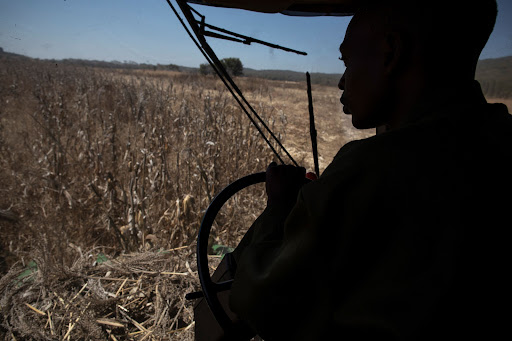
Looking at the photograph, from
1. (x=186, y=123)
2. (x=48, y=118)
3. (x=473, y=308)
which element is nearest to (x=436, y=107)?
(x=473, y=308)

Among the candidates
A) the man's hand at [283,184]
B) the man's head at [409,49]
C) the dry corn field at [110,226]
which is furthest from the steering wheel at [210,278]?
the dry corn field at [110,226]

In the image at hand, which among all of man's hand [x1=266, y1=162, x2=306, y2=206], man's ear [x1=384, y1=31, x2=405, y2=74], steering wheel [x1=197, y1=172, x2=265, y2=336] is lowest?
steering wheel [x1=197, y1=172, x2=265, y2=336]

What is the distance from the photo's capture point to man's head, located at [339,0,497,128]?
653mm

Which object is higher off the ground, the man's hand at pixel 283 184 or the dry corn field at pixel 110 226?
the man's hand at pixel 283 184

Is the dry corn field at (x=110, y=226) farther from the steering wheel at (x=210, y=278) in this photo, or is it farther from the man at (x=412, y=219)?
the man at (x=412, y=219)

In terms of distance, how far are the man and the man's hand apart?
26 cm

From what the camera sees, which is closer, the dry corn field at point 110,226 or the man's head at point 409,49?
the man's head at point 409,49

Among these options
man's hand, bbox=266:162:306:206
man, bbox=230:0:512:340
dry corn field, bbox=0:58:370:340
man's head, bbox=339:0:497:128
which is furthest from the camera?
dry corn field, bbox=0:58:370:340

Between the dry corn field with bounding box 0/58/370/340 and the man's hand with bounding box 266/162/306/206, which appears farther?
the dry corn field with bounding box 0/58/370/340

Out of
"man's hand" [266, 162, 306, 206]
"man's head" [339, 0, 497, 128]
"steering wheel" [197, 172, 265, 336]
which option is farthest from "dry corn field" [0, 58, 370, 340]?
"man's head" [339, 0, 497, 128]

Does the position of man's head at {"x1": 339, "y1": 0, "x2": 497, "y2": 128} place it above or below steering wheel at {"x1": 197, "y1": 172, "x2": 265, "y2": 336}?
above

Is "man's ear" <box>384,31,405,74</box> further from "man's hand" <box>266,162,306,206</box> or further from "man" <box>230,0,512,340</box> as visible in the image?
"man's hand" <box>266,162,306,206</box>

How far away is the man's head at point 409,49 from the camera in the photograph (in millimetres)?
653

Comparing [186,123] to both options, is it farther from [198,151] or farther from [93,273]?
[93,273]
